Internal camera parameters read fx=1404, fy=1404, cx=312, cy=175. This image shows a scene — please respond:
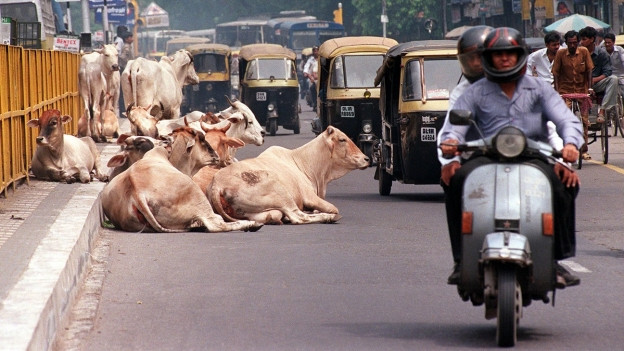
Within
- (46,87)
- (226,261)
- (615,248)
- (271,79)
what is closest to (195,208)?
(226,261)

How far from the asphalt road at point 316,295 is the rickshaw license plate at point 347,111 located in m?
9.23

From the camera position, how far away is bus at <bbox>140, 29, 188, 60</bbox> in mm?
104812

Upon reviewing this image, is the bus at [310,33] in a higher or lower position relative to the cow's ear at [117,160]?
higher

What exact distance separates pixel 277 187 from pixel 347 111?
32.8 ft

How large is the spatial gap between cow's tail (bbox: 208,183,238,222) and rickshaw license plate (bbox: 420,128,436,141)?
3.59 m

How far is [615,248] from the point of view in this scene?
11.3m

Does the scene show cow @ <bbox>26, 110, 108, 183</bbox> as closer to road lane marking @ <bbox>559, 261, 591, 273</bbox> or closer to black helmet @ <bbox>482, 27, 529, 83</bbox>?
road lane marking @ <bbox>559, 261, 591, 273</bbox>

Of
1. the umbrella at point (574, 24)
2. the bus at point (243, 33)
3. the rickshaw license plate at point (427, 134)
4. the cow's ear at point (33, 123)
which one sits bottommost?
the rickshaw license plate at point (427, 134)

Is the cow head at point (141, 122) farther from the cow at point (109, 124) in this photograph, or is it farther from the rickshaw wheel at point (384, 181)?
the cow at point (109, 124)

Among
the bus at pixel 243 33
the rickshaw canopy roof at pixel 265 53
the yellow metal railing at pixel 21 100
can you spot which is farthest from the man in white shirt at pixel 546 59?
the bus at pixel 243 33

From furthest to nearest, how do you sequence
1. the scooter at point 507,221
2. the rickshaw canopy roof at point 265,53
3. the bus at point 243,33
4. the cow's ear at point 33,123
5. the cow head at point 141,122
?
the bus at point 243,33, the rickshaw canopy roof at point 265,53, the cow head at point 141,122, the cow's ear at point 33,123, the scooter at point 507,221

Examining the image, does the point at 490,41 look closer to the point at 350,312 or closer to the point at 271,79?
the point at 350,312

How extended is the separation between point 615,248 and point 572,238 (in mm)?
4233

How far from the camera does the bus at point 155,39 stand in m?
105
